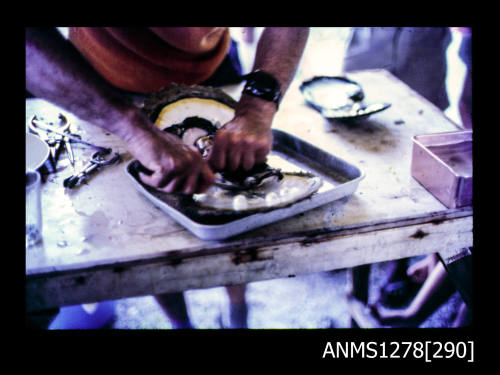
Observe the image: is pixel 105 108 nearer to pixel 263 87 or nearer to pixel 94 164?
pixel 94 164

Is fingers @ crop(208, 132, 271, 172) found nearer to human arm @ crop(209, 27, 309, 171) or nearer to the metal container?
human arm @ crop(209, 27, 309, 171)

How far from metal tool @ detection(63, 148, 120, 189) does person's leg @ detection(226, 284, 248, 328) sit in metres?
0.64

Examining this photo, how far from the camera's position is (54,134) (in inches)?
43.4

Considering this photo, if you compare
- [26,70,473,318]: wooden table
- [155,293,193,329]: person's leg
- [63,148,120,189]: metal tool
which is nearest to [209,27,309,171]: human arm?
[26,70,473,318]: wooden table

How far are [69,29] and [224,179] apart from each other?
0.76 metres

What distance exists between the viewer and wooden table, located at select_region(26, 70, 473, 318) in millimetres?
724

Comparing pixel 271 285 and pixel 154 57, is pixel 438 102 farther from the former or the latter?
pixel 154 57

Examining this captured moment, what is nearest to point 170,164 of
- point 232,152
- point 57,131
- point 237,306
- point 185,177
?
point 185,177

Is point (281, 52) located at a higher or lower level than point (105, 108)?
higher

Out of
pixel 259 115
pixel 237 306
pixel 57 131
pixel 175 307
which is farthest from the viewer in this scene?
pixel 237 306

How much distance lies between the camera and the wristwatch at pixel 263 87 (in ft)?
3.31

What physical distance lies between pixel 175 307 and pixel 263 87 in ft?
2.65

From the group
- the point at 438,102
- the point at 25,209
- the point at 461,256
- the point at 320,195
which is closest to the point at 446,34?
the point at 438,102

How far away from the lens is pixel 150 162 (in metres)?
0.80
